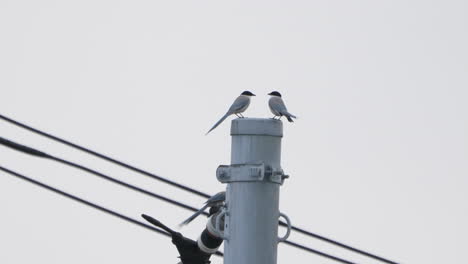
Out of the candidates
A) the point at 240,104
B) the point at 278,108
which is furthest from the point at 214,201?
the point at 240,104

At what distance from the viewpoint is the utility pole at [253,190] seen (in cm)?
500

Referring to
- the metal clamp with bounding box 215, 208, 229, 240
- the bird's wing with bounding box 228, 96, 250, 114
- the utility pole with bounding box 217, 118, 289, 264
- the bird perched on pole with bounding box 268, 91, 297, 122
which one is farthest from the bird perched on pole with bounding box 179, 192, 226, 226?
the bird's wing with bounding box 228, 96, 250, 114

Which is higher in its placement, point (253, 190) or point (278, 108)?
point (278, 108)

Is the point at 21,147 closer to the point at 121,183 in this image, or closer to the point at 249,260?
the point at 121,183

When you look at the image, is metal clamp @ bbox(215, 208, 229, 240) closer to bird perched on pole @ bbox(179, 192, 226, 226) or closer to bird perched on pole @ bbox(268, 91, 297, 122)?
bird perched on pole @ bbox(179, 192, 226, 226)

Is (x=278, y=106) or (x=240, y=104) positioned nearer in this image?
(x=278, y=106)

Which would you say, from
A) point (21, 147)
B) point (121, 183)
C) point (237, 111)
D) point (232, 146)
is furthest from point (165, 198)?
point (232, 146)

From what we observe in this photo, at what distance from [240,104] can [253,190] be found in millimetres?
3121

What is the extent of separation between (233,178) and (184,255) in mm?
1108

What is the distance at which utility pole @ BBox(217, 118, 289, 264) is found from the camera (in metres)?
5.00

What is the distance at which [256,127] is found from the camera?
201 inches

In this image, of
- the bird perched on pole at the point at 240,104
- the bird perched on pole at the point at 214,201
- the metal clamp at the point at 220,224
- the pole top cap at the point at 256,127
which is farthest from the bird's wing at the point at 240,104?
the pole top cap at the point at 256,127

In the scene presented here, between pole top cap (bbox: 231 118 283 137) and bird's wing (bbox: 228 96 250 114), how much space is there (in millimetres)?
2672

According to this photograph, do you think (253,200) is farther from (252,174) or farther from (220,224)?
(220,224)
